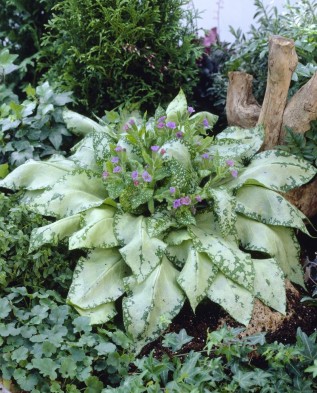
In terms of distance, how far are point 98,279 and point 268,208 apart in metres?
0.97

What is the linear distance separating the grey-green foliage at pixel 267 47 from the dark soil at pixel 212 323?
1.33 m

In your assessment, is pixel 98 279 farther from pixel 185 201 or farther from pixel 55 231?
pixel 185 201

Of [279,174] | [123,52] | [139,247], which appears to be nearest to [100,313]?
[139,247]

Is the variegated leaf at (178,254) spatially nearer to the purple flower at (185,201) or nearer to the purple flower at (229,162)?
the purple flower at (185,201)

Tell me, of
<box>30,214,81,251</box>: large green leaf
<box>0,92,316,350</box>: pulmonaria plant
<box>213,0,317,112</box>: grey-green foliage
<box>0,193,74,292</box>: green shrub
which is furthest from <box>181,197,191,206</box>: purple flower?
<box>213,0,317,112</box>: grey-green foliage

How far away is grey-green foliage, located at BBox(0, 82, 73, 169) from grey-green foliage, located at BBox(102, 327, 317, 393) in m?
1.69

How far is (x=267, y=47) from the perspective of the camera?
415 centimetres

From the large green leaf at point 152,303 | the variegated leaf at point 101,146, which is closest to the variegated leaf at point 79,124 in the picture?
the variegated leaf at point 101,146

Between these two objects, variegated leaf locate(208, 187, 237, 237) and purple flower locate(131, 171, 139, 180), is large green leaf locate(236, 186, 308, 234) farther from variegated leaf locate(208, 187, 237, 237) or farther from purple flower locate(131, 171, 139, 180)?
purple flower locate(131, 171, 139, 180)

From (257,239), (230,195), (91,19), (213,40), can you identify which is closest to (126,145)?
(230,195)

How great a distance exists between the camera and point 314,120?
12.0 ft

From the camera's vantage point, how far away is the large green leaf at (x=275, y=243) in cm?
340

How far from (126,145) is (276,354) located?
1.33 meters

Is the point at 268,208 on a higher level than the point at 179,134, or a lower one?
lower
